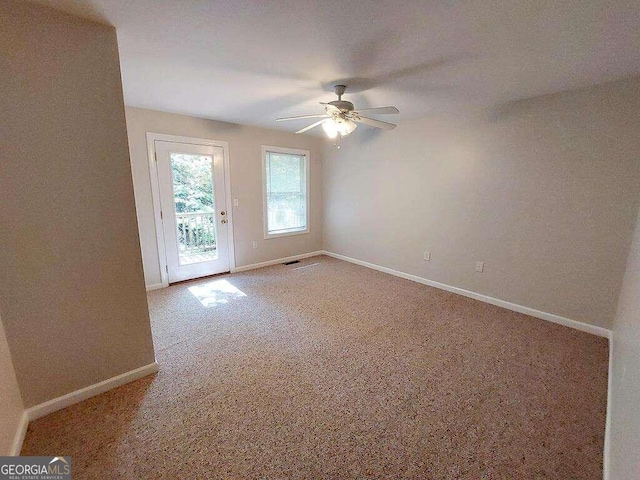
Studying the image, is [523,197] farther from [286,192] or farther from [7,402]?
[7,402]

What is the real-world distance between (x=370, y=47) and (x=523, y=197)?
7.37 feet

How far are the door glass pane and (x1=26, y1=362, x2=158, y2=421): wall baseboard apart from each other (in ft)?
6.94

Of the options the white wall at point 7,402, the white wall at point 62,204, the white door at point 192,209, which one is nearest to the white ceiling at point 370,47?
the white wall at point 62,204

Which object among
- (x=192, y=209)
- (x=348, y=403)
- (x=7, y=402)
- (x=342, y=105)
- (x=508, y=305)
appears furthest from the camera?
(x=192, y=209)

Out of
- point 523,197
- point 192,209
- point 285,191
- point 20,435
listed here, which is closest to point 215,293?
point 192,209

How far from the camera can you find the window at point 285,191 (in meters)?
4.45

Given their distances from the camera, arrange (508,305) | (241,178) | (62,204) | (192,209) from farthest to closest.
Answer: (241,178) < (192,209) < (508,305) < (62,204)

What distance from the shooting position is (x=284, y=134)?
14.6 feet

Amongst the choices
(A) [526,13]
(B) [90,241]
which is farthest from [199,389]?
(A) [526,13]

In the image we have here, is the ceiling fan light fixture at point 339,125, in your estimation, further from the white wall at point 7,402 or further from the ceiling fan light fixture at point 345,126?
the white wall at point 7,402

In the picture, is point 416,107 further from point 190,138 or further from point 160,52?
point 190,138

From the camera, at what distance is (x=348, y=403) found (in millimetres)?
1657

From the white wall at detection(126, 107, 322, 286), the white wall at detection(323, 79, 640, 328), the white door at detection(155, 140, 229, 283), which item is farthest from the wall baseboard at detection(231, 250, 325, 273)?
the white wall at detection(323, 79, 640, 328)

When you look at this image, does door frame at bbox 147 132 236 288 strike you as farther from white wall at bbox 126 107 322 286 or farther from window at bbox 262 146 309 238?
window at bbox 262 146 309 238
